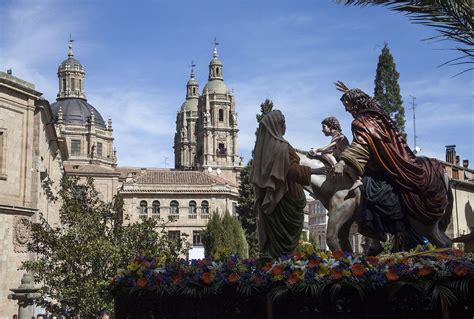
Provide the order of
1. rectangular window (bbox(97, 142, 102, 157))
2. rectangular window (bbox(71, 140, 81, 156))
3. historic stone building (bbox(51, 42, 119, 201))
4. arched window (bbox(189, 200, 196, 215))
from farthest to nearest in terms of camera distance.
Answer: rectangular window (bbox(97, 142, 102, 157)) < rectangular window (bbox(71, 140, 81, 156)) < historic stone building (bbox(51, 42, 119, 201)) < arched window (bbox(189, 200, 196, 215))

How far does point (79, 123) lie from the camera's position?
110062 mm

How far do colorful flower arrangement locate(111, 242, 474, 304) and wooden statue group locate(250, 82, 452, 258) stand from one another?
4.33 ft

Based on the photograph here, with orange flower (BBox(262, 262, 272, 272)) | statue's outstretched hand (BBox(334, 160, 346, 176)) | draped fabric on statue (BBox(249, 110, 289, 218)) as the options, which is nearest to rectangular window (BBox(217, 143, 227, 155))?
draped fabric on statue (BBox(249, 110, 289, 218))

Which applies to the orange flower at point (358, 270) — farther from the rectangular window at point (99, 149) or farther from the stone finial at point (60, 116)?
the stone finial at point (60, 116)

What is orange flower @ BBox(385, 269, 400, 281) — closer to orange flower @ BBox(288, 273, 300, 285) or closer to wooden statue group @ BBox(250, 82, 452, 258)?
orange flower @ BBox(288, 273, 300, 285)

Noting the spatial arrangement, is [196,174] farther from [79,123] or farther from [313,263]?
[313,263]

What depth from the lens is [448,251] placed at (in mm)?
7418

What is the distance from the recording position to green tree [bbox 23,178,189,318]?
19.7 meters

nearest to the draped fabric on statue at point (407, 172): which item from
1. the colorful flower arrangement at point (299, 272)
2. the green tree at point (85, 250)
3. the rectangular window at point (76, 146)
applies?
the colorful flower arrangement at point (299, 272)

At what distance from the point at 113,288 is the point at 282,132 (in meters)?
3.12

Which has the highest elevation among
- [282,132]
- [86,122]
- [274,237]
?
[86,122]

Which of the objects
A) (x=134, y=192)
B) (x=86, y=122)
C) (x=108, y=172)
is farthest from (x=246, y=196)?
(x=86, y=122)

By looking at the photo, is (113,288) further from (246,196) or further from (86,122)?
(86,122)

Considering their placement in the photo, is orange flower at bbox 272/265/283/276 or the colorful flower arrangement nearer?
the colorful flower arrangement
